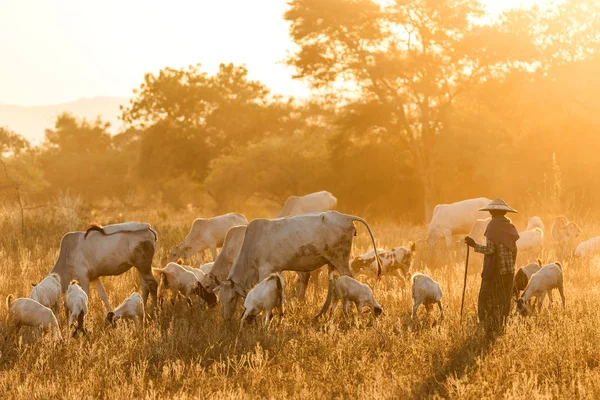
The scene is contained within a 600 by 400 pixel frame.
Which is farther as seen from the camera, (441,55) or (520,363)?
(441,55)

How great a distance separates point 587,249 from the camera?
19547 mm

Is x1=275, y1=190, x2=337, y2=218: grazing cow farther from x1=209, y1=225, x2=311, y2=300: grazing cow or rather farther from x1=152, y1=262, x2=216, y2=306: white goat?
x1=152, y1=262, x2=216, y2=306: white goat

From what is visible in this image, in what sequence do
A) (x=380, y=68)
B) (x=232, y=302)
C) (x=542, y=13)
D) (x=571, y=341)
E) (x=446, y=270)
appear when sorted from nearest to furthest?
(x=571, y=341) → (x=232, y=302) → (x=446, y=270) → (x=380, y=68) → (x=542, y=13)

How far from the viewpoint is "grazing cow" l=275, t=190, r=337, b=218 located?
982 inches

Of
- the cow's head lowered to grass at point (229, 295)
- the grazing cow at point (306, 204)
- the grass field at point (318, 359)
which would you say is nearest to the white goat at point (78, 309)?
the grass field at point (318, 359)

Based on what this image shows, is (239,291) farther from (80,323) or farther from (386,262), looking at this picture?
(386,262)

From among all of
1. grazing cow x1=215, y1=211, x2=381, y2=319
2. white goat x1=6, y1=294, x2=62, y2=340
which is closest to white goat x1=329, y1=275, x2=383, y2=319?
grazing cow x1=215, y1=211, x2=381, y2=319

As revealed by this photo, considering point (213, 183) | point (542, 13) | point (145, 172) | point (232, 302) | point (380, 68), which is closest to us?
point (232, 302)

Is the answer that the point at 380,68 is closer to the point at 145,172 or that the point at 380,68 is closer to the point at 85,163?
the point at 145,172

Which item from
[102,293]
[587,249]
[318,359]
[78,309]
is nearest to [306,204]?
[587,249]

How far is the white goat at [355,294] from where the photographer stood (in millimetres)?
12703

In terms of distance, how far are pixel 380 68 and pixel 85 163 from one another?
3841 centimetres

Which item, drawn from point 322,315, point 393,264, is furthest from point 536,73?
point 322,315

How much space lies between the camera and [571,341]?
10.4 m
